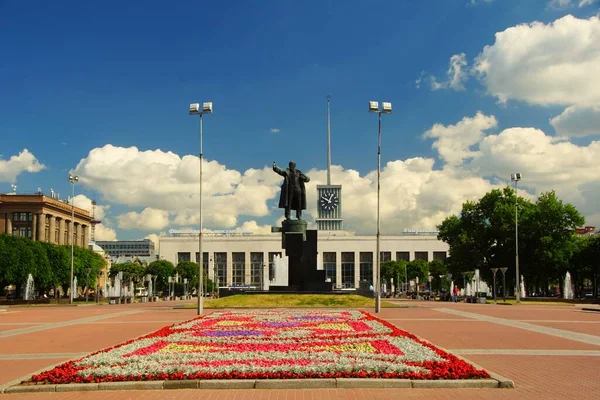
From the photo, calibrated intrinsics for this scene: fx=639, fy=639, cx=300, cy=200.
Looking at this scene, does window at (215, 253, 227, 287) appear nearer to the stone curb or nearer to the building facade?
the building facade

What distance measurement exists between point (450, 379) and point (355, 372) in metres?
1.84

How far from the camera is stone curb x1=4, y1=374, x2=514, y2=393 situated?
472 inches

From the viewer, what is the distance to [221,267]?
156000 mm

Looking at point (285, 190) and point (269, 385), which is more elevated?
point (285, 190)

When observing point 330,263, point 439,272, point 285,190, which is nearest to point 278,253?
point 330,263

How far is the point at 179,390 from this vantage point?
39.0ft

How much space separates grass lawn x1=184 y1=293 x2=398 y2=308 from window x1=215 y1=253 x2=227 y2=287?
11026cm

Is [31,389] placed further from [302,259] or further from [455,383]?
[302,259]

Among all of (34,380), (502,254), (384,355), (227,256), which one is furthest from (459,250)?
(227,256)

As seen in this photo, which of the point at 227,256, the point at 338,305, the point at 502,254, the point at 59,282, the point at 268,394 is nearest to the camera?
the point at 268,394

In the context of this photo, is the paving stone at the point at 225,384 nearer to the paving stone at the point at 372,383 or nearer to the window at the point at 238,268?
the paving stone at the point at 372,383

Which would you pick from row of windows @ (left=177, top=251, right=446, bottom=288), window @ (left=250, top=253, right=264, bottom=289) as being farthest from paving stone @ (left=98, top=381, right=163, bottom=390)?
window @ (left=250, top=253, right=264, bottom=289)

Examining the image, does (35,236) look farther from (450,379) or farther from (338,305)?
(450,379)

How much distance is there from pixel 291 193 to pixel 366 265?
108801 millimetres
